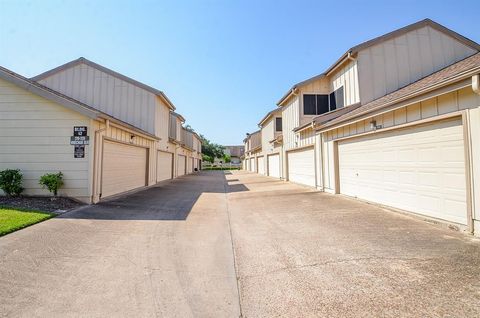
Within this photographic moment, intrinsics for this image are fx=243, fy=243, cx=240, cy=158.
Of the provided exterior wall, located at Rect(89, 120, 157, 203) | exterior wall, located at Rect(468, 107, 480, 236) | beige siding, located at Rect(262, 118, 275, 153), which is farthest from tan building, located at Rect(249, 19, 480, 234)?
exterior wall, located at Rect(89, 120, 157, 203)

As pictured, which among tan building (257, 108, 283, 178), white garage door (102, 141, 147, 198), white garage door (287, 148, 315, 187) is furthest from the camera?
tan building (257, 108, 283, 178)

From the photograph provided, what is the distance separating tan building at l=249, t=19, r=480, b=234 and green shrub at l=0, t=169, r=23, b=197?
36.3ft

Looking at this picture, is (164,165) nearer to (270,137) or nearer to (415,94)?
(270,137)

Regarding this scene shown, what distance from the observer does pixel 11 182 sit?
24.9ft

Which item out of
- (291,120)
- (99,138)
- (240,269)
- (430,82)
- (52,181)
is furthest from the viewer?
(291,120)

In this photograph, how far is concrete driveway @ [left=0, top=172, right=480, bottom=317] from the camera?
2.49m

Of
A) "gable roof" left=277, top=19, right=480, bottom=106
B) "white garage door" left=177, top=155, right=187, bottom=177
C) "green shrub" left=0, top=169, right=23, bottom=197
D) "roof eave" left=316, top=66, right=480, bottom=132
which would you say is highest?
"gable roof" left=277, top=19, right=480, bottom=106

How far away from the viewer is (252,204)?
8375 mm

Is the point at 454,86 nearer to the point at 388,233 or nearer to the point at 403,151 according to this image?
the point at 403,151

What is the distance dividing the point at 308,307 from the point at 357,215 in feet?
14.9

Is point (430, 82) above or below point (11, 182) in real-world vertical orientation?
above

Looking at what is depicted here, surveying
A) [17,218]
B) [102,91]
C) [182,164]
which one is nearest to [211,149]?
[182,164]

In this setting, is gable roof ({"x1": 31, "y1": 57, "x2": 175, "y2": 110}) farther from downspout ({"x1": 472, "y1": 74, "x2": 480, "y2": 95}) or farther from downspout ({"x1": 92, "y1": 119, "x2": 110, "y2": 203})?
downspout ({"x1": 472, "y1": 74, "x2": 480, "y2": 95})

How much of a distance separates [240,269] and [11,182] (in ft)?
27.3
